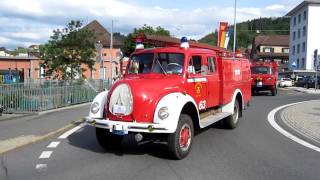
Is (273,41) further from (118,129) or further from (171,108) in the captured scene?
(118,129)

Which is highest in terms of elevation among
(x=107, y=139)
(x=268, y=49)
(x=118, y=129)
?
(x=268, y=49)

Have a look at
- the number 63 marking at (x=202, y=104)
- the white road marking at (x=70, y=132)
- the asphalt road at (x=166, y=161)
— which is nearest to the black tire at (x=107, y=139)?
the asphalt road at (x=166, y=161)

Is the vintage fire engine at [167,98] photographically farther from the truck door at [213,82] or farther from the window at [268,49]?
the window at [268,49]

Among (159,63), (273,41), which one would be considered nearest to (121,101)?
(159,63)

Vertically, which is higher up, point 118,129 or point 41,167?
point 118,129

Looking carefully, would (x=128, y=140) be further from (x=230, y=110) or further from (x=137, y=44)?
(x=230, y=110)

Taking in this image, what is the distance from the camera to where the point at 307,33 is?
89.6 m

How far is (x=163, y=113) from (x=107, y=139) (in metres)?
1.73

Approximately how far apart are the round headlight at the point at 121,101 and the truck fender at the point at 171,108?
543 millimetres

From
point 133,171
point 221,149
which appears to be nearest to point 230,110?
point 221,149

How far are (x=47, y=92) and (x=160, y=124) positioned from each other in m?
14.5

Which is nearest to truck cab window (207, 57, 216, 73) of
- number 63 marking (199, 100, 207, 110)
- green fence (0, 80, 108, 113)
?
number 63 marking (199, 100, 207, 110)

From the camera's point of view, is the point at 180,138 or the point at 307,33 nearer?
the point at 180,138

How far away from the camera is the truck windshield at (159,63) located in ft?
34.8
